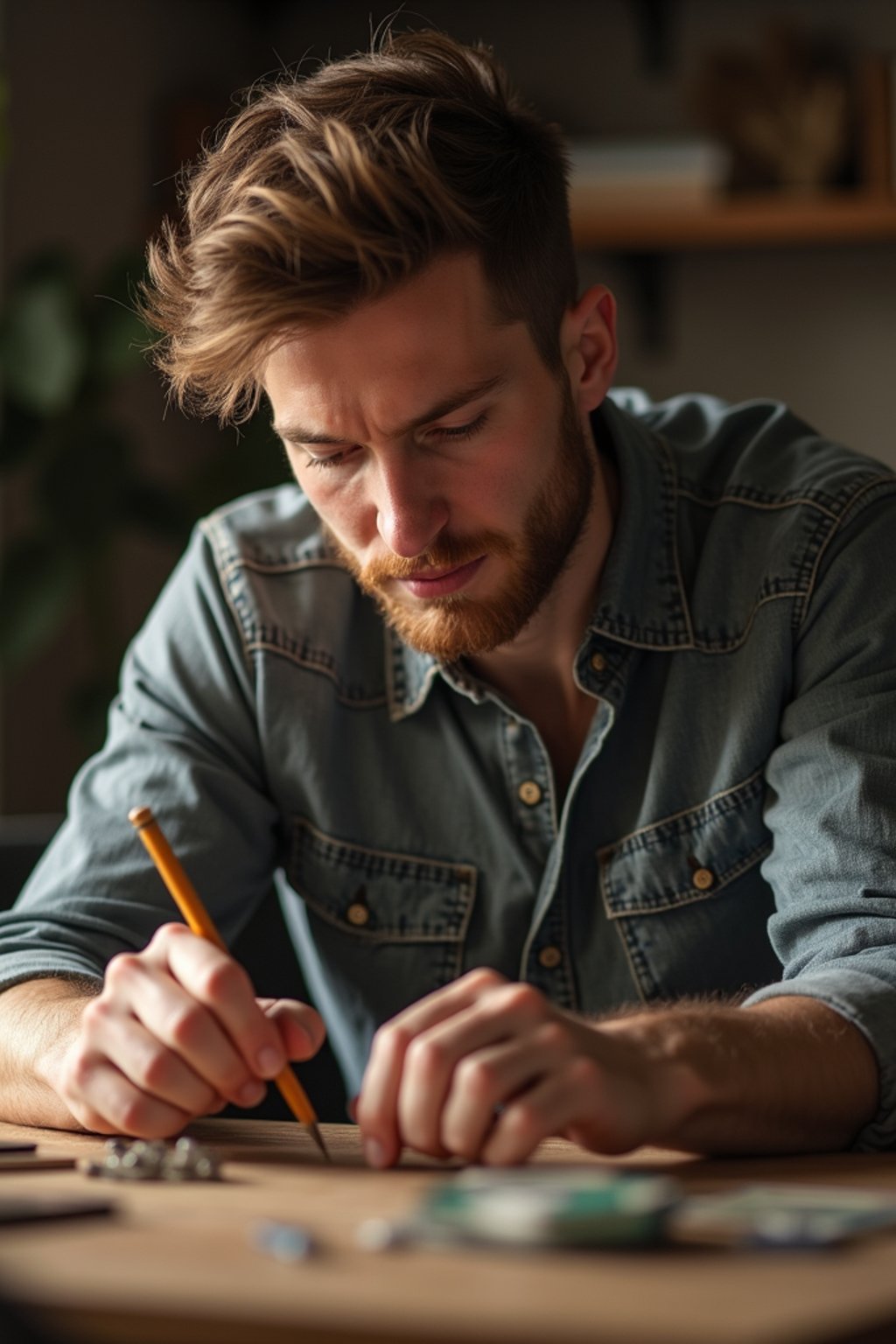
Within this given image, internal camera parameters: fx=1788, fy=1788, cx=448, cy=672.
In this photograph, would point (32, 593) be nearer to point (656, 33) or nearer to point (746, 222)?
point (746, 222)

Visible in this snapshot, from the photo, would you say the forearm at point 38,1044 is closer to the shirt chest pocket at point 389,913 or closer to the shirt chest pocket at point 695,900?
the shirt chest pocket at point 389,913

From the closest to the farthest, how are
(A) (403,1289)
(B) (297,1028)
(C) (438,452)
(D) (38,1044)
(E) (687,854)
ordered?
(A) (403,1289)
(B) (297,1028)
(D) (38,1044)
(C) (438,452)
(E) (687,854)

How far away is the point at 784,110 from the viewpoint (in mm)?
3301

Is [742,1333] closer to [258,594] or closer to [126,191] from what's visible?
[258,594]

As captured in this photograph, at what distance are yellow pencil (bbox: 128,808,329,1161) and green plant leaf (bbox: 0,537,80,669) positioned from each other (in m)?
1.84

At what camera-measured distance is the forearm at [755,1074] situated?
973 millimetres

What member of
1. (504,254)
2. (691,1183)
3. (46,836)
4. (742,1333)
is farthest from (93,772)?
(742,1333)

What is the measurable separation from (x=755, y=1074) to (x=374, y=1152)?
0.74 feet

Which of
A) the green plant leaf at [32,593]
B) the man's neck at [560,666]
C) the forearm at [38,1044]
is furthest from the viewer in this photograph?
the green plant leaf at [32,593]

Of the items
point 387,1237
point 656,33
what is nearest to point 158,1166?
point 387,1237

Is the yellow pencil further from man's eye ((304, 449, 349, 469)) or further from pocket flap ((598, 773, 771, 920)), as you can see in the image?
pocket flap ((598, 773, 771, 920))

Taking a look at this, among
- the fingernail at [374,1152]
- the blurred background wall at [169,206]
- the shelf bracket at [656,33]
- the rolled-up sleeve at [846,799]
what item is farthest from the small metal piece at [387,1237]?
the shelf bracket at [656,33]

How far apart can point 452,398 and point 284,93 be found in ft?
0.97

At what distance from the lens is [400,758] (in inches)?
61.7
